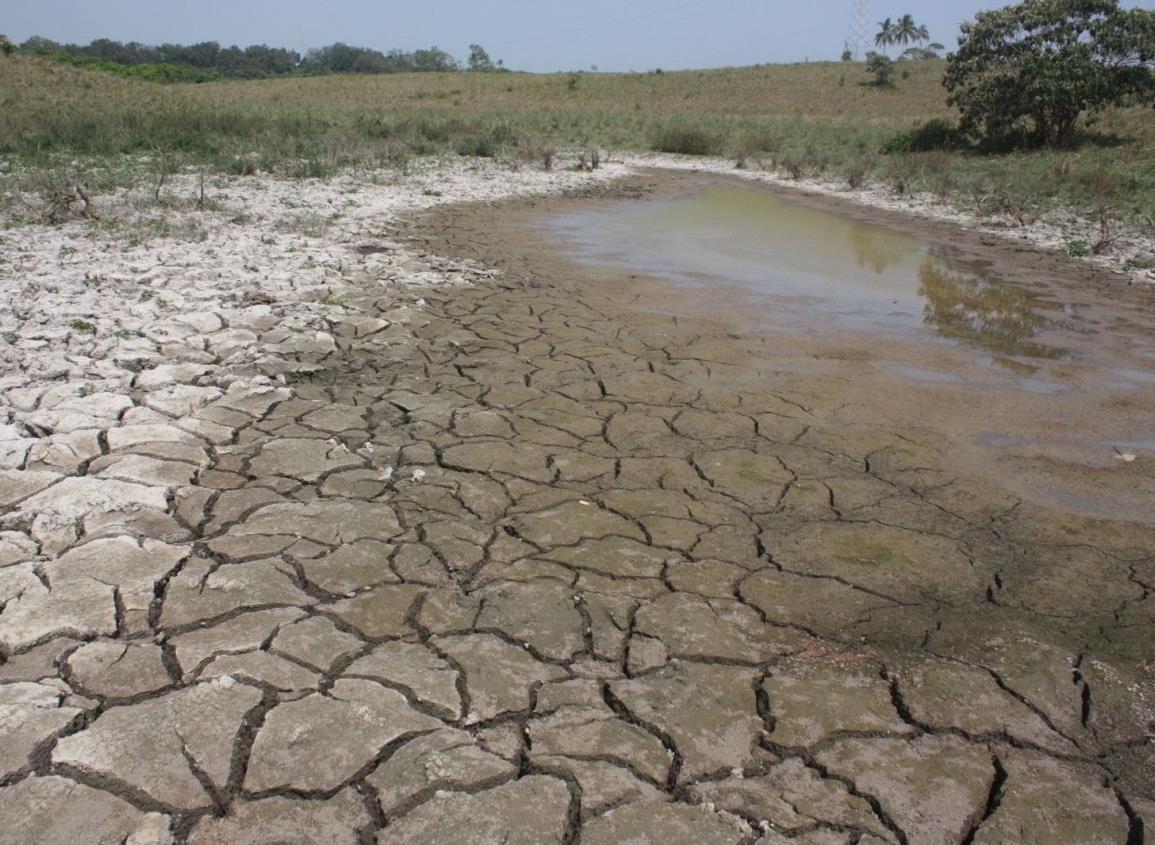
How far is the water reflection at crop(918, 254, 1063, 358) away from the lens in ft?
20.6

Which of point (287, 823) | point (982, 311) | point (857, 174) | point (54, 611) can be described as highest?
point (857, 174)

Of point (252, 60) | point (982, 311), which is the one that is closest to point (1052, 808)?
point (982, 311)

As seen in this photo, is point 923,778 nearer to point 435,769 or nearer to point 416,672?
point 435,769

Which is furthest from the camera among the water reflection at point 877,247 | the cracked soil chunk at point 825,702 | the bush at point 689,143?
the bush at point 689,143

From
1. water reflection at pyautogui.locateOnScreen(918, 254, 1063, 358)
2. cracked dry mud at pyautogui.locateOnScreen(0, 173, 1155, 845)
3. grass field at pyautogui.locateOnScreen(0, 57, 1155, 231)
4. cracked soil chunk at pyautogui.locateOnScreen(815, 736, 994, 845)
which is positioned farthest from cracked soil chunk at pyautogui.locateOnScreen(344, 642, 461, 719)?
grass field at pyautogui.locateOnScreen(0, 57, 1155, 231)

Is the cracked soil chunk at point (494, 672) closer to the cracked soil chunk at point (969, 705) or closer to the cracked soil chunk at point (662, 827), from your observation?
the cracked soil chunk at point (662, 827)

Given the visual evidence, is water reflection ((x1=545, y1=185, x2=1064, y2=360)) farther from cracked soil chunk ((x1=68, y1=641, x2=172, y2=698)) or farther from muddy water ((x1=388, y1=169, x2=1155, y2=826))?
cracked soil chunk ((x1=68, y1=641, x2=172, y2=698))

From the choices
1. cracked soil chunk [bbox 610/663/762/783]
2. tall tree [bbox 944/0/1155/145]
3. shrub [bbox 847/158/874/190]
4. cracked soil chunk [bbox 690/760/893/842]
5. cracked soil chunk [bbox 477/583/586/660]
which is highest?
tall tree [bbox 944/0/1155/145]

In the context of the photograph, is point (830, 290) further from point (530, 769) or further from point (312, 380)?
point (530, 769)

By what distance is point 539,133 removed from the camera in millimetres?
24578

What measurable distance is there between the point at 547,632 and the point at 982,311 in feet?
20.0

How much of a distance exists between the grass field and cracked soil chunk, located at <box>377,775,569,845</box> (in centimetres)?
995

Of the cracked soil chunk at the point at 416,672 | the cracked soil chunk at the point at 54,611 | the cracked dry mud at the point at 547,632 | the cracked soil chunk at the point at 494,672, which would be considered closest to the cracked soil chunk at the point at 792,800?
the cracked dry mud at the point at 547,632

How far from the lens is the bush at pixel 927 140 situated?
22.2m
